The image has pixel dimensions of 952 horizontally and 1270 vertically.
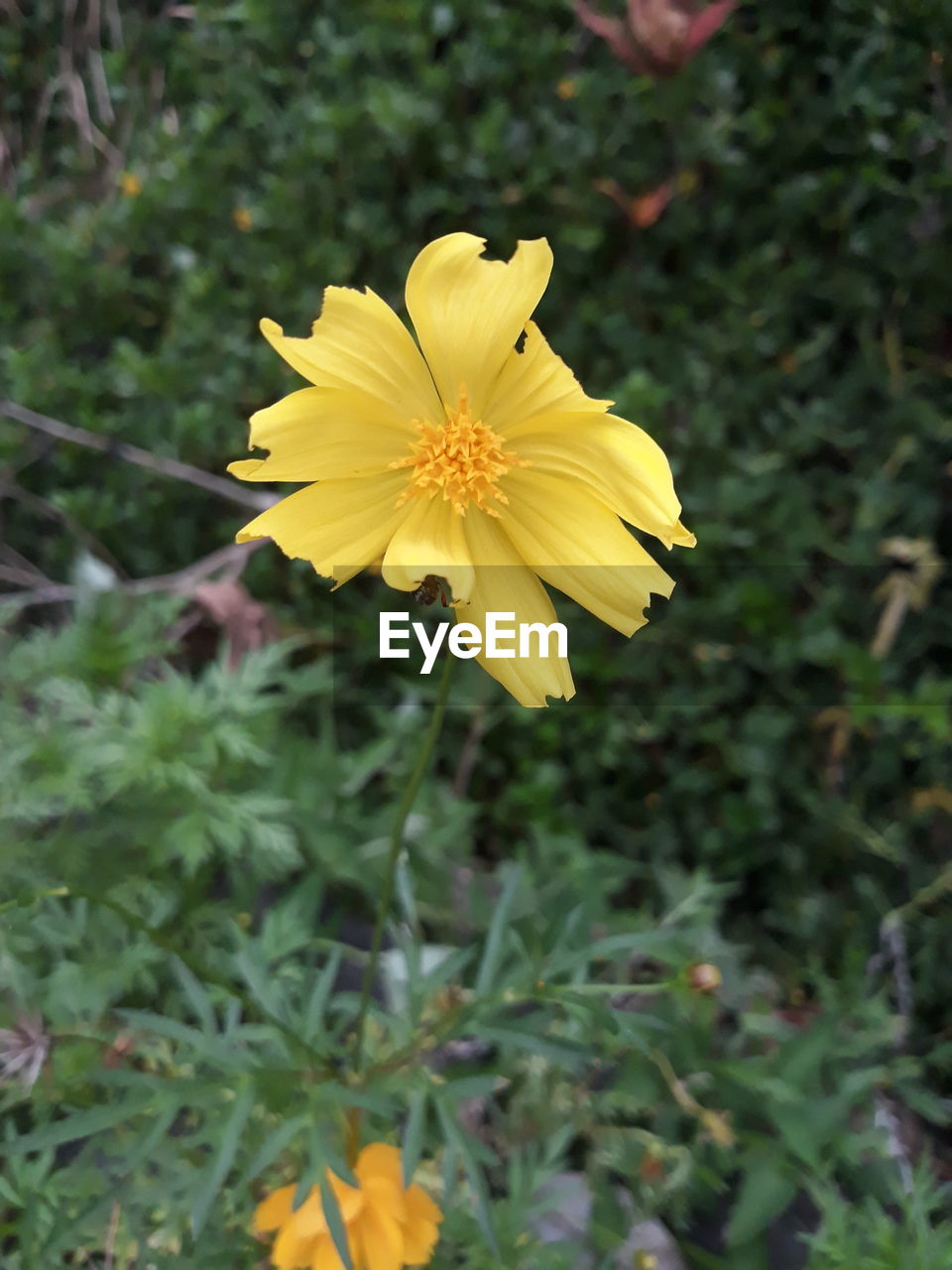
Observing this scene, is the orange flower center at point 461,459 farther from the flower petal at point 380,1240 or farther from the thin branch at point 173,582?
the thin branch at point 173,582

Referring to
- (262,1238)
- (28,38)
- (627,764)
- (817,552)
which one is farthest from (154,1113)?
(28,38)

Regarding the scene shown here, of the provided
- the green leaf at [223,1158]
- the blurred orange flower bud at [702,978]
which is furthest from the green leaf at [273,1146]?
the blurred orange flower bud at [702,978]

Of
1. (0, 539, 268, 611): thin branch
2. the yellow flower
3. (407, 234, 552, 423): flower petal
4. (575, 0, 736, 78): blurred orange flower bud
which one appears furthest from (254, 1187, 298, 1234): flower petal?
(575, 0, 736, 78): blurred orange flower bud

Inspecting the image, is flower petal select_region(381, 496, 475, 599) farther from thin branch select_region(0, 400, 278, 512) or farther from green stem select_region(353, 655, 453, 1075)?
thin branch select_region(0, 400, 278, 512)

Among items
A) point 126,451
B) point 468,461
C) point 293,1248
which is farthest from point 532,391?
point 126,451

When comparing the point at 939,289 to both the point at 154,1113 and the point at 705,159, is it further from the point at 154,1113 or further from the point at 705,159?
the point at 154,1113

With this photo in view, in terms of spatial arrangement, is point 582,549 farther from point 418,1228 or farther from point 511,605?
point 418,1228

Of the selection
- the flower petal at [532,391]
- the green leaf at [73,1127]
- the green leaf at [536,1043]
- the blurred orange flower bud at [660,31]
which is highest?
the blurred orange flower bud at [660,31]
